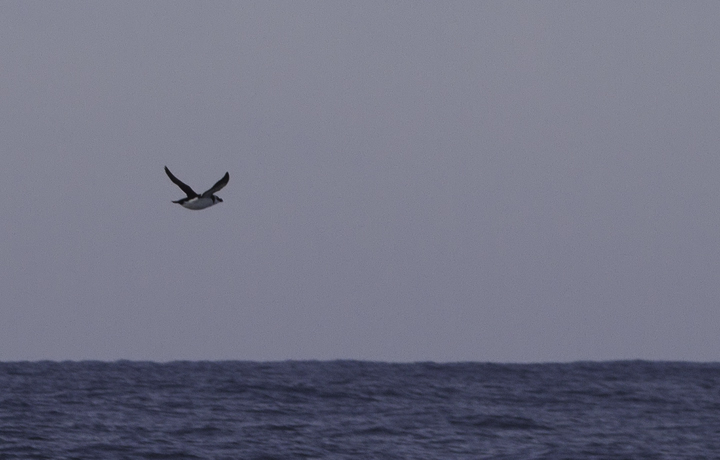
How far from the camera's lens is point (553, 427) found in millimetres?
28359

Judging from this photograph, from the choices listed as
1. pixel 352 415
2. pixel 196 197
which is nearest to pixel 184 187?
pixel 196 197

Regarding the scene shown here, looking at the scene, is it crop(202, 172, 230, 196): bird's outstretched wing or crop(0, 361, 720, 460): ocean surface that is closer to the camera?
crop(202, 172, 230, 196): bird's outstretched wing

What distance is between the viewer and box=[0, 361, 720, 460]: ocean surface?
24.0m

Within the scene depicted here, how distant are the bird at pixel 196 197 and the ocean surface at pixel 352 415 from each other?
554 centimetres

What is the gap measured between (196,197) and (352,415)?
1149cm

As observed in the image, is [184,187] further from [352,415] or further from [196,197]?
[352,415]

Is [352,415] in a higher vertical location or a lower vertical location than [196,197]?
lower

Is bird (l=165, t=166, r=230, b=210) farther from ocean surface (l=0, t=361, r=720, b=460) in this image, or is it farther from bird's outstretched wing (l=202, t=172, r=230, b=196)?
ocean surface (l=0, t=361, r=720, b=460)

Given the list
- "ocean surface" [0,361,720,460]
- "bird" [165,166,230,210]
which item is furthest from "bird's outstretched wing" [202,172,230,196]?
"ocean surface" [0,361,720,460]

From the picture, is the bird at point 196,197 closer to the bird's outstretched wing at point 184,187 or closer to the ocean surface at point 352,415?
the bird's outstretched wing at point 184,187

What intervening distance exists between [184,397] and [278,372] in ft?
48.0

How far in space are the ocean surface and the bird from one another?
5.54 m

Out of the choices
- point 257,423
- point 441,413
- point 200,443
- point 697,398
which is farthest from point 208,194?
point 697,398

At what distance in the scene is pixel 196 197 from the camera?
20.6 m
